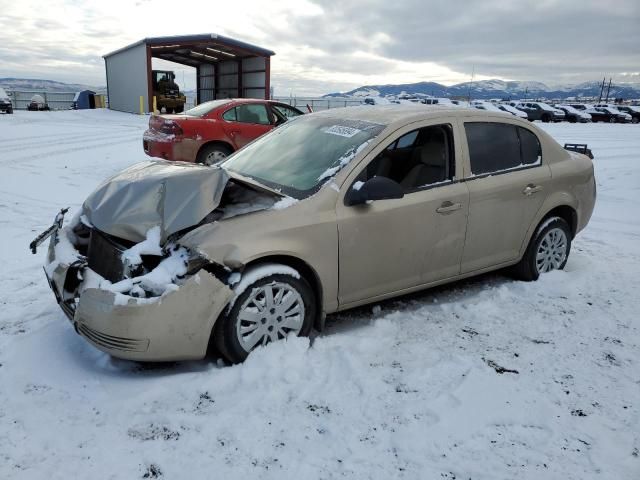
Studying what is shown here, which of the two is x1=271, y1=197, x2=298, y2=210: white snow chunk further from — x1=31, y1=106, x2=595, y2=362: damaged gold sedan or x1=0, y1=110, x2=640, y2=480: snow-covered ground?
x1=0, y1=110, x2=640, y2=480: snow-covered ground

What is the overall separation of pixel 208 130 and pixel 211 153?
408mm

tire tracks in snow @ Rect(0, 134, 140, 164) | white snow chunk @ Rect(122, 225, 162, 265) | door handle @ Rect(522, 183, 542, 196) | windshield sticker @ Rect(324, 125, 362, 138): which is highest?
windshield sticker @ Rect(324, 125, 362, 138)

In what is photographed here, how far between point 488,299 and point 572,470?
6.61ft

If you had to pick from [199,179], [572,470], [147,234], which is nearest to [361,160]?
[199,179]

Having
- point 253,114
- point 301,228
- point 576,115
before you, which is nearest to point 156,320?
point 301,228

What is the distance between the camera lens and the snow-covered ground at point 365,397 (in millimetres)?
2381

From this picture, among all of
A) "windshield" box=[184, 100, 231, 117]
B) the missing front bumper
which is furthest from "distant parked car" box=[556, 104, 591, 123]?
the missing front bumper

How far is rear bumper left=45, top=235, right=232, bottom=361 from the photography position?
278 centimetres

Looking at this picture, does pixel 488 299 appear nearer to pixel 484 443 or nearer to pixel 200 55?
pixel 484 443

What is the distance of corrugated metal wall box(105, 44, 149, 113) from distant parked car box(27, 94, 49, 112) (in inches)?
147

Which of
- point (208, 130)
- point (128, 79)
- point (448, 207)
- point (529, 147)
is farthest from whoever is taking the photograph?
point (128, 79)

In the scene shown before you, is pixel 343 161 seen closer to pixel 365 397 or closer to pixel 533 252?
pixel 365 397

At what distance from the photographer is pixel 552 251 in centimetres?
474

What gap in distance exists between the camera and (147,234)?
122 inches
